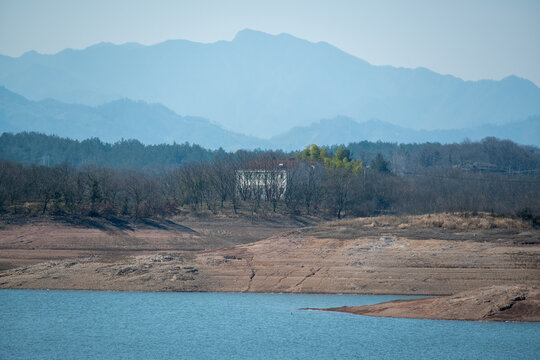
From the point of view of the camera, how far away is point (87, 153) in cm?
14675

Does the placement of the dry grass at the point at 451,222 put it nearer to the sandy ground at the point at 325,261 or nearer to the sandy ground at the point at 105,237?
the sandy ground at the point at 325,261

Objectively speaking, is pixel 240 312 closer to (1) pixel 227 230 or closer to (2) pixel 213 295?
(2) pixel 213 295

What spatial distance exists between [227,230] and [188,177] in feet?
65.6

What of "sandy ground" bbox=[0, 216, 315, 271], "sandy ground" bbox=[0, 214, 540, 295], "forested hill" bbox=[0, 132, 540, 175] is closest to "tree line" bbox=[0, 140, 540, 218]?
"sandy ground" bbox=[0, 216, 315, 271]

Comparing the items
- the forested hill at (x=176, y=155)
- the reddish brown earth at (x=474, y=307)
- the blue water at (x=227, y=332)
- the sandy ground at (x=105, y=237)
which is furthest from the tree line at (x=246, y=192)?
the forested hill at (x=176, y=155)

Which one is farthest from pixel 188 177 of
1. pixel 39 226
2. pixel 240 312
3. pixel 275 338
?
pixel 275 338

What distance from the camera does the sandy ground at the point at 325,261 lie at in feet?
121

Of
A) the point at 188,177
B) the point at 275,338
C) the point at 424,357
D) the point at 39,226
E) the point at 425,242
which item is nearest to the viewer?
the point at 424,357

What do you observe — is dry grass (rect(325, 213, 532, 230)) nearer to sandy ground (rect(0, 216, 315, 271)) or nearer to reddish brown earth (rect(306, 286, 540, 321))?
sandy ground (rect(0, 216, 315, 271))

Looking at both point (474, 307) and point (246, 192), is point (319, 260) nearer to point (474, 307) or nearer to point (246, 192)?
point (474, 307)

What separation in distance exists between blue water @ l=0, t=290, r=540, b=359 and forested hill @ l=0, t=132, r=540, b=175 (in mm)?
95137

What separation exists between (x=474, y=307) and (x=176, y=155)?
133 metres

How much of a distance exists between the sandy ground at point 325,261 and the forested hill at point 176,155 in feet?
256

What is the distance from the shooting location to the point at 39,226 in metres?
52.1
